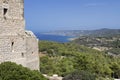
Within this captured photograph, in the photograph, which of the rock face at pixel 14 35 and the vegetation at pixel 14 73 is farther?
the rock face at pixel 14 35

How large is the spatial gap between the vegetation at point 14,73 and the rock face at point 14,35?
0.47m

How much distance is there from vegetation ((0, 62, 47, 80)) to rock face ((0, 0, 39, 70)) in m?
0.47

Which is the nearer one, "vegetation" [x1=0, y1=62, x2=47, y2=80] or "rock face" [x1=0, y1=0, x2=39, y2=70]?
"vegetation" [x1=0, y1=62, x2=47, y2=80]

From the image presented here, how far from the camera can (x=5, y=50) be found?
12.2 meters

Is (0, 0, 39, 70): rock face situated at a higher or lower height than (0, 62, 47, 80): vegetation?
higher

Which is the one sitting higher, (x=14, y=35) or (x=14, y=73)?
(x=14, y=35)

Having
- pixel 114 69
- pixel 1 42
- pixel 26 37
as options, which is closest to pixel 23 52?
pixel 26 37

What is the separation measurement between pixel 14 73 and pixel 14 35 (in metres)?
2.12

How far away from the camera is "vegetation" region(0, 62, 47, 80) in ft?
37.9

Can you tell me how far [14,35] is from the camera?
513 inches

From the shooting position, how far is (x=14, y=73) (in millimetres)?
11672

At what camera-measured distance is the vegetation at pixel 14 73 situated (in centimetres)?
1154

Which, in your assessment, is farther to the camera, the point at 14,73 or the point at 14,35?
the point at 14,35

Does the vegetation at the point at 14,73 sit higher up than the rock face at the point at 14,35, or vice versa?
the rock face at the point at 14,35
